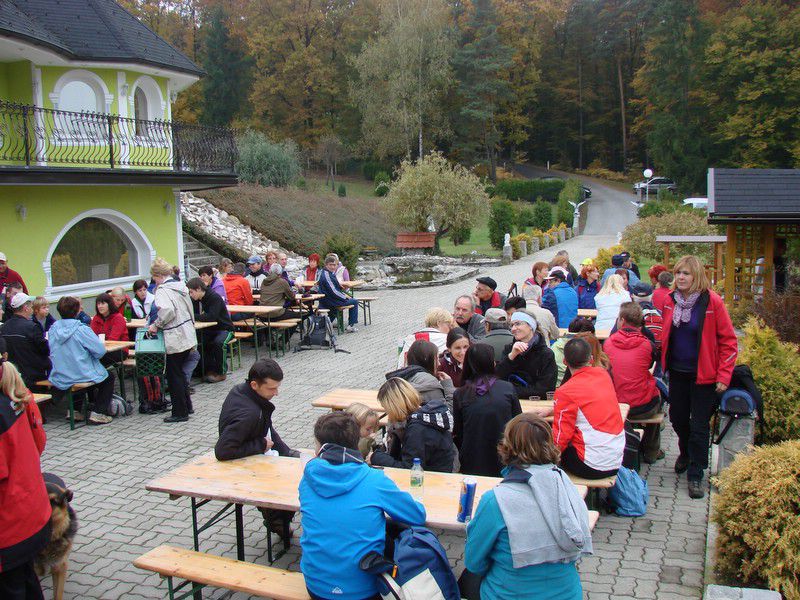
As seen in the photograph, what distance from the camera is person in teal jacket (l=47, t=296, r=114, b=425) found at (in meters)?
8.66

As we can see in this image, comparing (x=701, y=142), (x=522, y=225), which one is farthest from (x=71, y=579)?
(x=701, y=142)

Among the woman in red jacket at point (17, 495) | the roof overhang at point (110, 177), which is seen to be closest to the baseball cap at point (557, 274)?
the woman in red jacket at point (17, 495)

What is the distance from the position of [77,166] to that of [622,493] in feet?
39.6

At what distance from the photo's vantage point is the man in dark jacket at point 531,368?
21.8 ft

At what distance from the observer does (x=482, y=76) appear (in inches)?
2244

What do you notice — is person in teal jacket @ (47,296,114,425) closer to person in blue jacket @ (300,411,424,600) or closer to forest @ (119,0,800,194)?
person in blue jacket @ (300,411,424,600)

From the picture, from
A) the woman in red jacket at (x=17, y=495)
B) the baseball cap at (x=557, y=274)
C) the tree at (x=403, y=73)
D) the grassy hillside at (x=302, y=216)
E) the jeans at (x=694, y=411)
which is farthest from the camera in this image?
the tree at (x=403, y=73)

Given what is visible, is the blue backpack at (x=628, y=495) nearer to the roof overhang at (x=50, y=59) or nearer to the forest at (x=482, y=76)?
the roof overhang at (x=50, y=59)

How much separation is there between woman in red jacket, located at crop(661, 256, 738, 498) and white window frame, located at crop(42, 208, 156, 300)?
11210 mm

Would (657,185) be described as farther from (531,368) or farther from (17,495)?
(17,495)

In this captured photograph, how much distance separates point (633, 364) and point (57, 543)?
4.98 metres

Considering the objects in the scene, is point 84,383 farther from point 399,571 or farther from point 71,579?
point 399,571

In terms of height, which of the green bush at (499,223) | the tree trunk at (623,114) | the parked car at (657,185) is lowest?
the green bush at (499,223)

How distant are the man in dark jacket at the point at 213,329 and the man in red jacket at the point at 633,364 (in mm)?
5998
